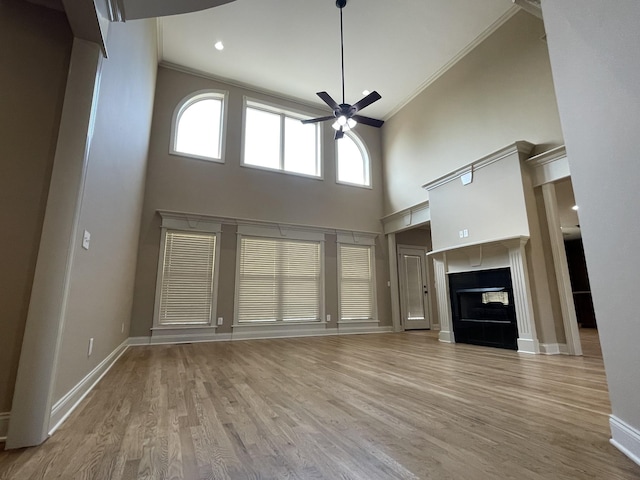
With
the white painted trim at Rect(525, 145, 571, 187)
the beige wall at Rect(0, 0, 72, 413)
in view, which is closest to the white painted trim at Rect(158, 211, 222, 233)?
the beige wall at Rect(0, 0, 72, 413)

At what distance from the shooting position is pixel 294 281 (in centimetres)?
652

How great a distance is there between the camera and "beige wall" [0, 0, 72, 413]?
1.58 m

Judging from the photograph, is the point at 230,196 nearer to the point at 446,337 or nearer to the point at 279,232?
the point at 279,232

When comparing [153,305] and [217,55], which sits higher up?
[217,55]

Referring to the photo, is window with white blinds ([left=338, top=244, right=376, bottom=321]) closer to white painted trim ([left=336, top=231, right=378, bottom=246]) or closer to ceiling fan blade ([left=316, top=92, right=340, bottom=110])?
white painted trim ([left=336, top=231, right=378, bottom=246])

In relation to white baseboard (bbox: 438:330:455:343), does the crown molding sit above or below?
above

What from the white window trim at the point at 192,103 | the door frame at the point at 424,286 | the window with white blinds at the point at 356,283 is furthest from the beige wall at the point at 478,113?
the white window trim at the point at 192,103

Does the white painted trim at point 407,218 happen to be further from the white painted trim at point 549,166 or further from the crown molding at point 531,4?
the crown molding at point 531,4

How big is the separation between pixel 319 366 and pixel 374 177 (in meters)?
5.64

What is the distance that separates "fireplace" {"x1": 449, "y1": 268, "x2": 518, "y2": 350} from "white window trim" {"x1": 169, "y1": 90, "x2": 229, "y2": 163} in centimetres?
502

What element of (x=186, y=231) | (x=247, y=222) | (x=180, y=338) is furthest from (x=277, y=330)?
(x=186, y=231)

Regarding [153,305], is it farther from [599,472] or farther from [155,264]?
[599,472]

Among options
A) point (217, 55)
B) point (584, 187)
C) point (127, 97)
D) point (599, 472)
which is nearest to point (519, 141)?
point (584, 187)

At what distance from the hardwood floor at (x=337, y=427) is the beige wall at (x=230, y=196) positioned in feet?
9.47
